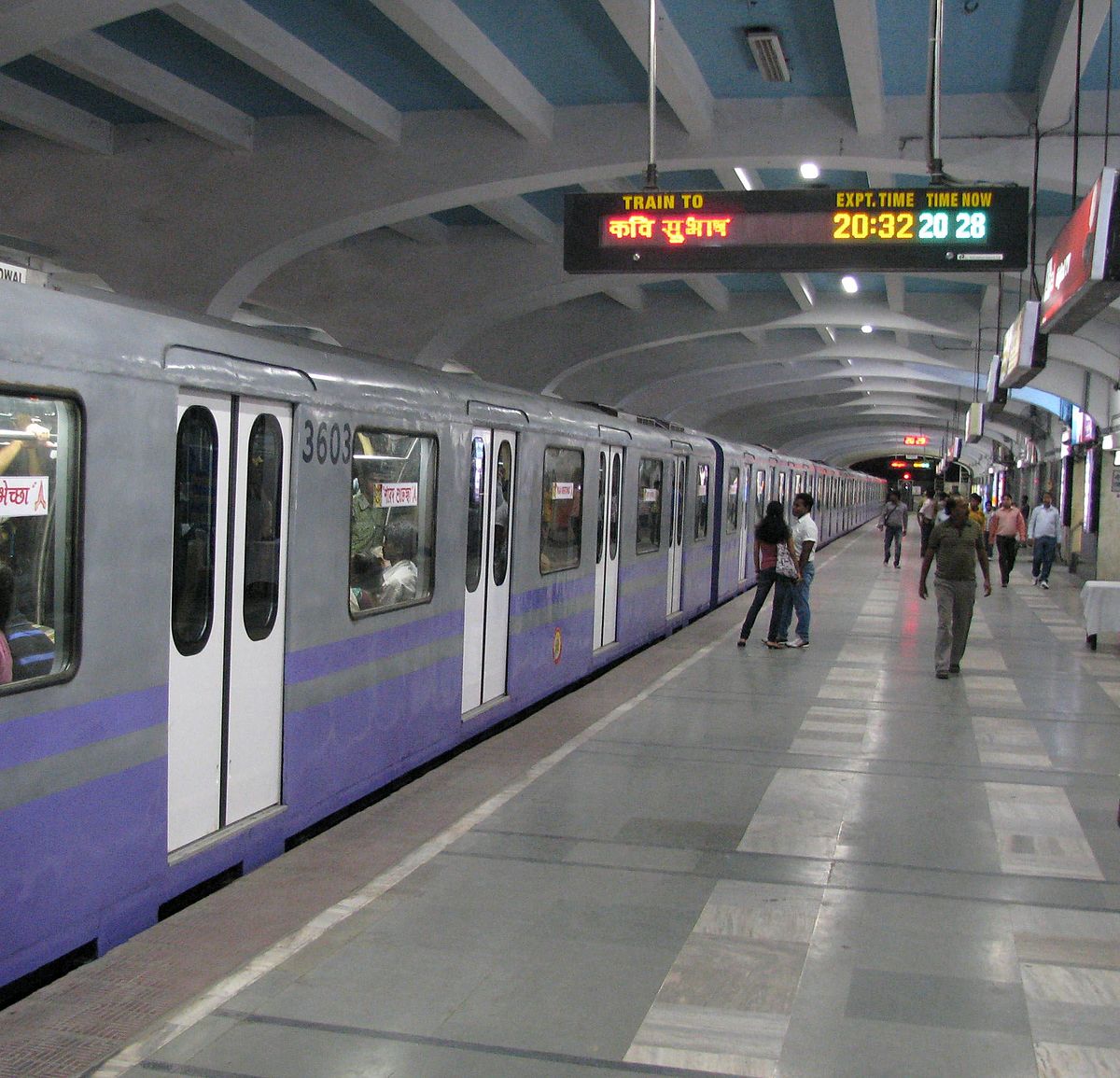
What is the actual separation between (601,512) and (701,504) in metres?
5.49

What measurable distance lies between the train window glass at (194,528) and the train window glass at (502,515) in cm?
362

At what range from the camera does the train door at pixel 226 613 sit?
5.20m

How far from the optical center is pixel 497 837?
6.36 m

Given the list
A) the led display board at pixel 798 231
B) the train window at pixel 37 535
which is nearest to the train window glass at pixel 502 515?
the led display board at pixel 798 231

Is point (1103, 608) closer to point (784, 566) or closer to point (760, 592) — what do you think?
point (784, 566)

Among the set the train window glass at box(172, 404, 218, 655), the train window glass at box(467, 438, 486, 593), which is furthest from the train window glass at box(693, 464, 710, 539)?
the train window glass at box(172, 404, 218, 655)

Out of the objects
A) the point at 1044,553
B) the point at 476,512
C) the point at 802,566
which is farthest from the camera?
the point at 1044,553

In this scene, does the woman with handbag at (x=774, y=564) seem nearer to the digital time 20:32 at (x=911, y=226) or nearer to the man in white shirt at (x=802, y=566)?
the man in white shirt at (x=802, y=566)

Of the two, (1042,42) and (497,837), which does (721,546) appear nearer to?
(1042,42)

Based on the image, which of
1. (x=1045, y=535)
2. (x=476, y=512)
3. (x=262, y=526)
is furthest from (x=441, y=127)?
(x=1045, y=535)

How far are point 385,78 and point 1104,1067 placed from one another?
10732 millimetres

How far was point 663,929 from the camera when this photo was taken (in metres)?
5.17

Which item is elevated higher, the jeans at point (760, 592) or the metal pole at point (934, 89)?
the metal pole at point (934, 89)

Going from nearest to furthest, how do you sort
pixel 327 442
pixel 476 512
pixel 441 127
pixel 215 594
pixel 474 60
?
pixel 215 594 < pixel 327 442 < pixel 476 512 < pixel 474 60 < pixel 441 127
